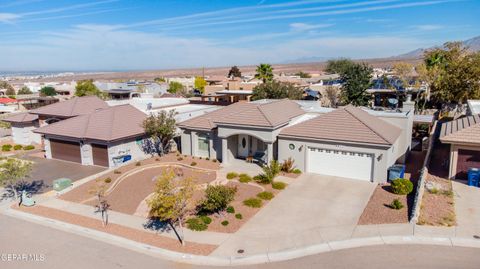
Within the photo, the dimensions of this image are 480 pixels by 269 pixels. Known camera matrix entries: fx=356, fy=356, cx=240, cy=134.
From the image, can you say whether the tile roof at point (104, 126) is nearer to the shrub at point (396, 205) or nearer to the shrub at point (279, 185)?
the shrub at point (279, 185)

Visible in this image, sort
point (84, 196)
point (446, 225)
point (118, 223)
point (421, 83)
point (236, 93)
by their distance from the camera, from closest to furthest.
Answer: point (446, 225) < point (118, 223) < point (84, 196) < point (421, 83) < point (236, 93)

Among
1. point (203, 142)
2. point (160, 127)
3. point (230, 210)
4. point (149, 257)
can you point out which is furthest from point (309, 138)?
point (149, 257)

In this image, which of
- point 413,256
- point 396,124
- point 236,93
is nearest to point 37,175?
point 413,256

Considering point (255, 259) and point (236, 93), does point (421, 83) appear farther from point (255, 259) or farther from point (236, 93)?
point (255, 259)

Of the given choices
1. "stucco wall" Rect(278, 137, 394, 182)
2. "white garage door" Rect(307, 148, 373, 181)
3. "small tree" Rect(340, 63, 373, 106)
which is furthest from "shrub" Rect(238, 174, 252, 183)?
"small tree" Rect(340, 63, 373, 106)

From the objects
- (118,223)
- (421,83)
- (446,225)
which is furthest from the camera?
(421,83)

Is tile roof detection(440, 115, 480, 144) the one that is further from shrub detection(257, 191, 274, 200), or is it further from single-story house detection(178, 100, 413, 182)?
shrub detection(257, 191, 274, 200)
